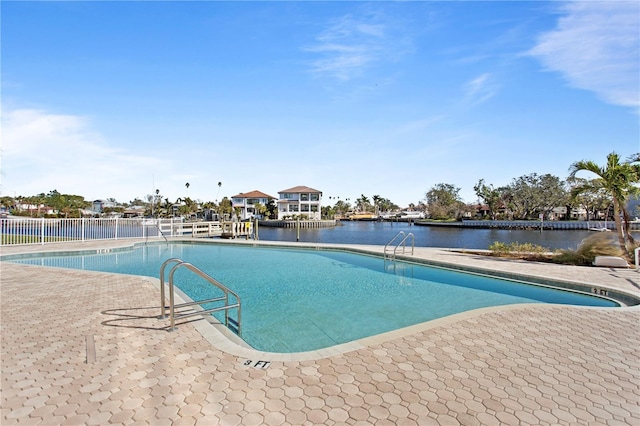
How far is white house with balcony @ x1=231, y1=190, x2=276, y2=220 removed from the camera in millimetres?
73000

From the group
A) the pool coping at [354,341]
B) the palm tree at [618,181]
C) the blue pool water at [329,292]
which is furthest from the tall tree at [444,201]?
the blue pool water at [329,292]

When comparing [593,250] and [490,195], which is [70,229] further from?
[490,195]

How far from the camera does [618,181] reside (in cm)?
1058

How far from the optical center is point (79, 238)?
1764cm

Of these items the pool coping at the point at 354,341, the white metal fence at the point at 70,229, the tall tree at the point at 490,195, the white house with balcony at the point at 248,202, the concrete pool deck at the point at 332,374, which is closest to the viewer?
the concrete pool deck at the point at 332,374

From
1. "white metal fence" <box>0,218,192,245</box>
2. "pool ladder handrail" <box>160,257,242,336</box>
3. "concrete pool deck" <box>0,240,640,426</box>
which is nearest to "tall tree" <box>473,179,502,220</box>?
"white metal fence" <box>0,218,192,245</box>

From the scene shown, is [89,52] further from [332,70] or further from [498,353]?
[498,353]

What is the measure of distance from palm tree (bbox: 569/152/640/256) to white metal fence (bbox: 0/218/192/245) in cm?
1891

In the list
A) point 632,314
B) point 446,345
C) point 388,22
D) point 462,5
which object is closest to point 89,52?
point 388,22

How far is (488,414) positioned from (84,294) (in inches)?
267

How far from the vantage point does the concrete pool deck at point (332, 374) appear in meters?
2.50

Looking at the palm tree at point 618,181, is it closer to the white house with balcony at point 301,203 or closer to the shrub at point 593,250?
the shrub at point 593,250

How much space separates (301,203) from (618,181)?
60622mm

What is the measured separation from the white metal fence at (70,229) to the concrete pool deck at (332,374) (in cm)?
1359
